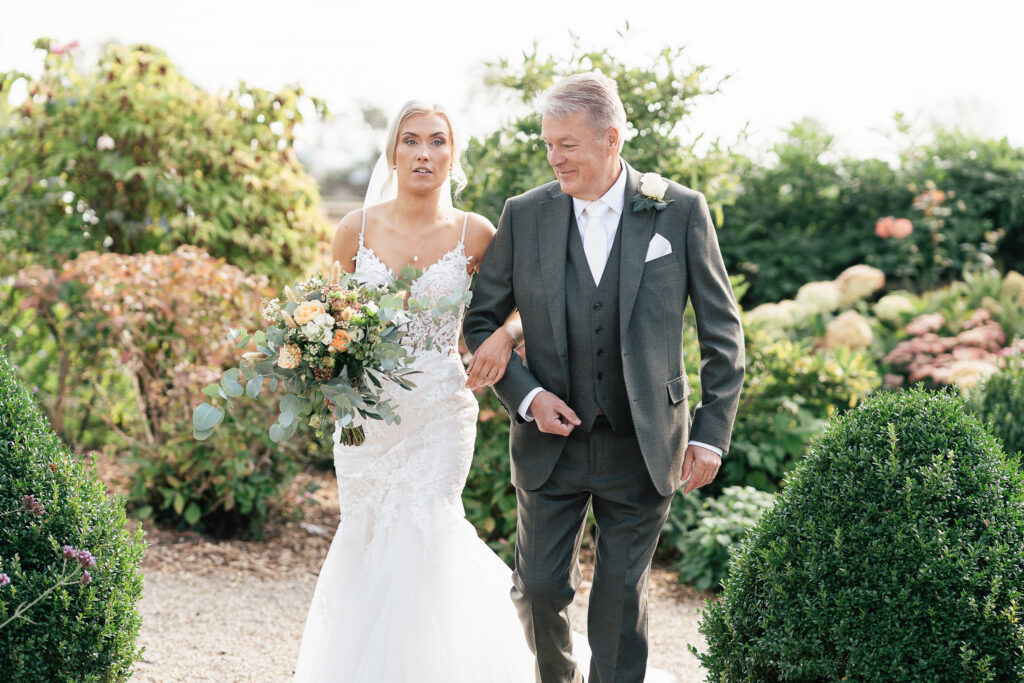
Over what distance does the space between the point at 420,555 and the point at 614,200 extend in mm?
1479

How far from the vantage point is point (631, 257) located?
9.98 feet

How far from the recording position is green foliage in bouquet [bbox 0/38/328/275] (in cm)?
688

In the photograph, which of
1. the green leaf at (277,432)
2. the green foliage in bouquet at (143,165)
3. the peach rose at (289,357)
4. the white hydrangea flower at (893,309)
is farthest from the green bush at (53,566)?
the white hydrangea flower at (893,309)

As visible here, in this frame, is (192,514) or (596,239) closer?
(596,239)

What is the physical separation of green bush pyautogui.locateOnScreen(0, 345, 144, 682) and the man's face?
192 cm

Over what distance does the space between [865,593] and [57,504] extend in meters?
2.59

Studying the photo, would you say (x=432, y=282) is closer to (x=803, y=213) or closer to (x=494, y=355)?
(x=494, y=355)

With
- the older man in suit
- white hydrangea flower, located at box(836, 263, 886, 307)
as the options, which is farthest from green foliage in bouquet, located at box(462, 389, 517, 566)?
white hydrangea flower, located at box(836, 263, 886, 307)

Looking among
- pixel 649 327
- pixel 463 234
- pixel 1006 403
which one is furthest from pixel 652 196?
pixel 1006 403

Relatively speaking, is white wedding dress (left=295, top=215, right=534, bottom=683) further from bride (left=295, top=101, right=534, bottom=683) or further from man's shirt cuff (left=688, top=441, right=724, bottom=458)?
man's shirt cuff (left=688, top=441, right=724, bottom=458)

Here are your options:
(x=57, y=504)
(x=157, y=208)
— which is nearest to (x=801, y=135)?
(x=157, y=208)

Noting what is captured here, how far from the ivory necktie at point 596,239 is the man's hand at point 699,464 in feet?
2.09

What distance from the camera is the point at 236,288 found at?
5.86 meters

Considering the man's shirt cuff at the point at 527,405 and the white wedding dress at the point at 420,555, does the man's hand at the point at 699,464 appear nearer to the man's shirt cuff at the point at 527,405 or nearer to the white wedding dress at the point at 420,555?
the man's shirt cuff at the point at 527,405
